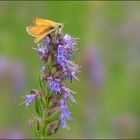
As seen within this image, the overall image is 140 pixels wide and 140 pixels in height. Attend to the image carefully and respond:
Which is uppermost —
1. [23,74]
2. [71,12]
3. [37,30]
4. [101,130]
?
[37,30]

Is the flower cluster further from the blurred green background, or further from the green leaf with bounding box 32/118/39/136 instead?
the blurred green background

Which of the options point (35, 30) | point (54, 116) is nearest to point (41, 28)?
point (35, 30)

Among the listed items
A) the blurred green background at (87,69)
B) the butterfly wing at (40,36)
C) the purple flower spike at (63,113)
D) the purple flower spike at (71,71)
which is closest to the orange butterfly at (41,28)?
the butterfly wing at (40,36)

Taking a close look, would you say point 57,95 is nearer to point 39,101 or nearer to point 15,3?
point 39,101

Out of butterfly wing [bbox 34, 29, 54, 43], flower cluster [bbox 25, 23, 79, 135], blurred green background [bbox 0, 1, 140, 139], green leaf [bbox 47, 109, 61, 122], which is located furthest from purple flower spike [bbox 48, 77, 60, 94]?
blurred green background [bbox 0, 1, 140, 139]

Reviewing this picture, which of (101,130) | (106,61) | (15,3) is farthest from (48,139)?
(15,3)

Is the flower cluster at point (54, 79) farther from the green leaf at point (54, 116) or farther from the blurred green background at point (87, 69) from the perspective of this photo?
the blurred green background at point (87, 69)

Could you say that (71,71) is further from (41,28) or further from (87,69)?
(87,69)
